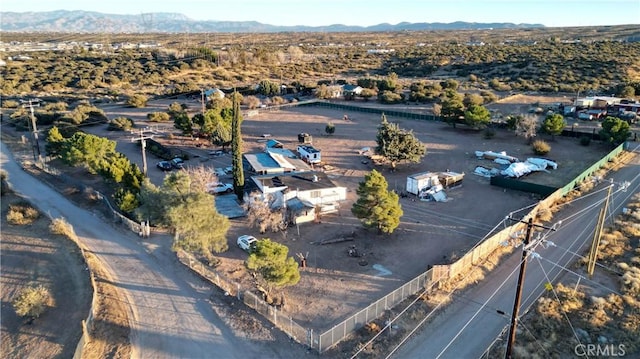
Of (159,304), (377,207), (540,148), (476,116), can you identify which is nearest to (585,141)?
(540,148)

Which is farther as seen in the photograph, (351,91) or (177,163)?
(351,91)

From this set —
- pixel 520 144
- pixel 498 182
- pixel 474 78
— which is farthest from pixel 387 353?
pixel 474 78

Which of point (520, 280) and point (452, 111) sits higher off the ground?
point (520, 280)

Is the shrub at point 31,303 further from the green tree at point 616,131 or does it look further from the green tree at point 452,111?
the green tree at point 616,131

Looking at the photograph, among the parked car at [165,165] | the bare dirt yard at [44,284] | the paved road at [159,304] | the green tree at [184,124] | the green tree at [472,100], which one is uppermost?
the green tree at [472,100]

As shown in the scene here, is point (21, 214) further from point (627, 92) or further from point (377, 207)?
point (627, 92)

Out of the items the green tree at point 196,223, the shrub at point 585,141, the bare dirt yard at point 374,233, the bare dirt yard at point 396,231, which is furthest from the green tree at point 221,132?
the shrub at point 585,141

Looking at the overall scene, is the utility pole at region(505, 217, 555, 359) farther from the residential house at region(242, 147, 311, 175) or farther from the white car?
the residential house at region(242, 147, 311, 175)
